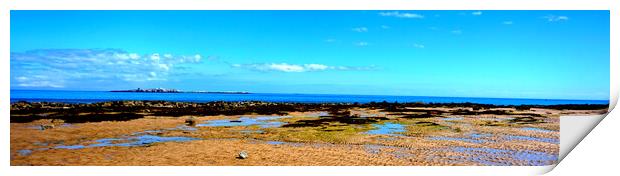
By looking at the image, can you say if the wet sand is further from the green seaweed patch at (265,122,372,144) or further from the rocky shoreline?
the rocky shoreline

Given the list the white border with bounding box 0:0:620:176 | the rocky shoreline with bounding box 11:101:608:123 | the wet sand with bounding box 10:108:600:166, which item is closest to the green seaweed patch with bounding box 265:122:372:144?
the wet sand with bounding box 10:108:600:166

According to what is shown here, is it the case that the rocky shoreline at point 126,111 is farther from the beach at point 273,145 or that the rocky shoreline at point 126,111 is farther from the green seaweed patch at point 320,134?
the green seaweed patch at point 320,134

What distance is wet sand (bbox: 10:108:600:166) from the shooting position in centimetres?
1444
